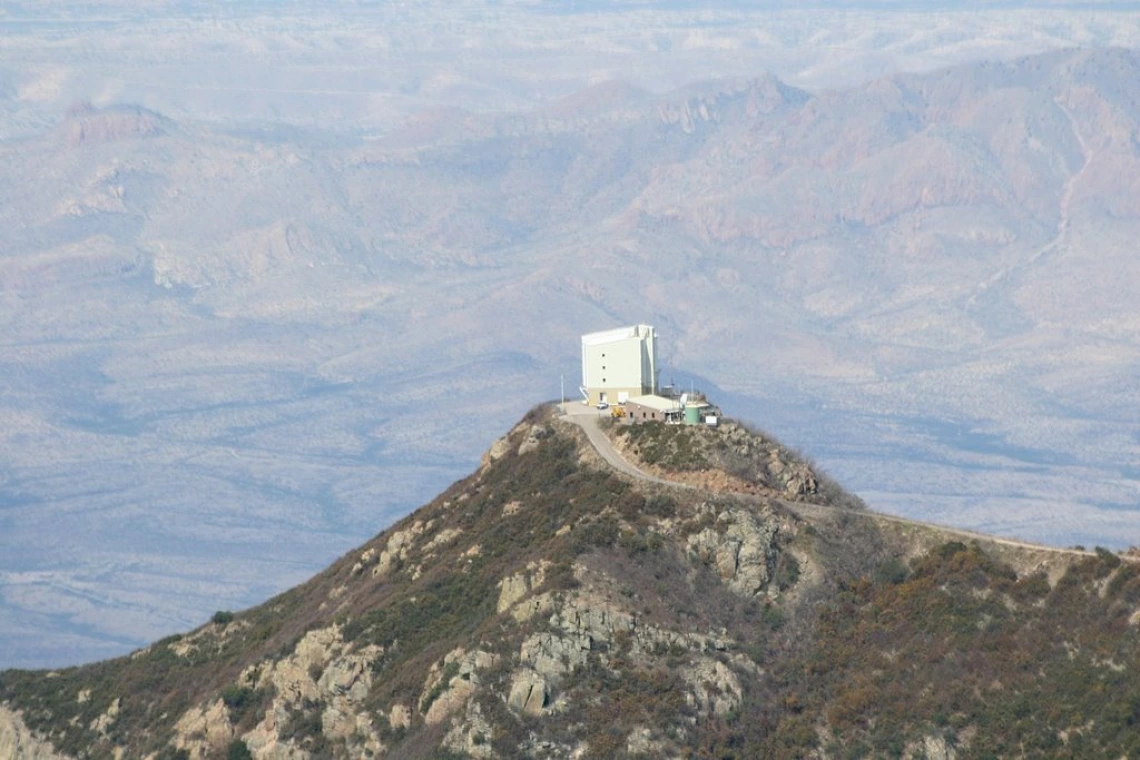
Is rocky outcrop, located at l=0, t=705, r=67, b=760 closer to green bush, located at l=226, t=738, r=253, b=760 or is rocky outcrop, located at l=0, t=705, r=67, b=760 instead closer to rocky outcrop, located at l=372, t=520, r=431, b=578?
green bush, located at l=226, t=738, r=253, b=760

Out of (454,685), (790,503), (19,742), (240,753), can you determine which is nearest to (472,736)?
(454,685)

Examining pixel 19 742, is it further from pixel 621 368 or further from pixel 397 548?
pixel 621 368

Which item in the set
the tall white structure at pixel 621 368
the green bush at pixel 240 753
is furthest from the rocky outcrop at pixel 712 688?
the tall white structure at pixel 621 368

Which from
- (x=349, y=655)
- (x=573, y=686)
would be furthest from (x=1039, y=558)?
(x=349, y=655)

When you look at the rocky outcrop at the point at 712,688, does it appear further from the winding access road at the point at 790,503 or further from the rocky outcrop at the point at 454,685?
the winding access road at the point at 790,503

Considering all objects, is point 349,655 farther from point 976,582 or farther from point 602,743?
point 976,582

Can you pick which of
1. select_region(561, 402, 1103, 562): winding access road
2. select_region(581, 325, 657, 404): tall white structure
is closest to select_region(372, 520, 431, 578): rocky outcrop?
→ select_region(561, 402, 1103, 562): winding access road
